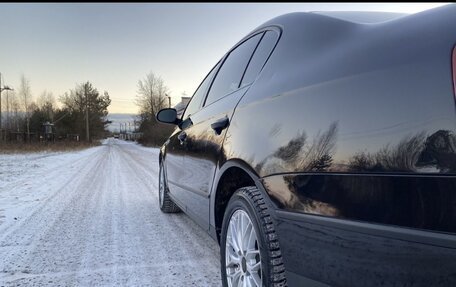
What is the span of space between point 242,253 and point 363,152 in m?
1.07

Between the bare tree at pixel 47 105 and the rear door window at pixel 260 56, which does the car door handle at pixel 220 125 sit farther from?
the bare tree at pixel 47 105

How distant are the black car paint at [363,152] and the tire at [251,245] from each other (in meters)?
0.09

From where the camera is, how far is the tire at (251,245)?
184 cm

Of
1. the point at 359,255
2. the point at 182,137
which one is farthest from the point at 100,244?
the point at 359,255

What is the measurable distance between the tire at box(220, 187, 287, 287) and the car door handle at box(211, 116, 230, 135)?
540 mm

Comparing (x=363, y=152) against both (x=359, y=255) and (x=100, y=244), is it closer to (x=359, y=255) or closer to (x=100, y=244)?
(x=359, y=255)

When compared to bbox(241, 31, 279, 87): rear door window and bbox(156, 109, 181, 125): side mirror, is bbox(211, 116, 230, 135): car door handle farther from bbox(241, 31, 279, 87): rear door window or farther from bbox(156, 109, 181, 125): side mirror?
bbox(156, 109, 181, 125): side mirror

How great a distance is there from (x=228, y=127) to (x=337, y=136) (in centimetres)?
109

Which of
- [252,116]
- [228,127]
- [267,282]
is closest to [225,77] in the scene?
[228,127]

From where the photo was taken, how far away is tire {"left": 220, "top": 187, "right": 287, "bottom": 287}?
184 cm

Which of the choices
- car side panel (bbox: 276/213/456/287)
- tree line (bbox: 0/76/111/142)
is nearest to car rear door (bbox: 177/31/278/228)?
car side panel (bbox: 276/213/456/287)

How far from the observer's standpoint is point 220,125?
2602 millimetres

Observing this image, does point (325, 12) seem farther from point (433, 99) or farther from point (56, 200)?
point (56, 200)

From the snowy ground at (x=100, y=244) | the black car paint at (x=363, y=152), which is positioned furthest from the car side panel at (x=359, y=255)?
the snowy ground at (x=100, y=244)
